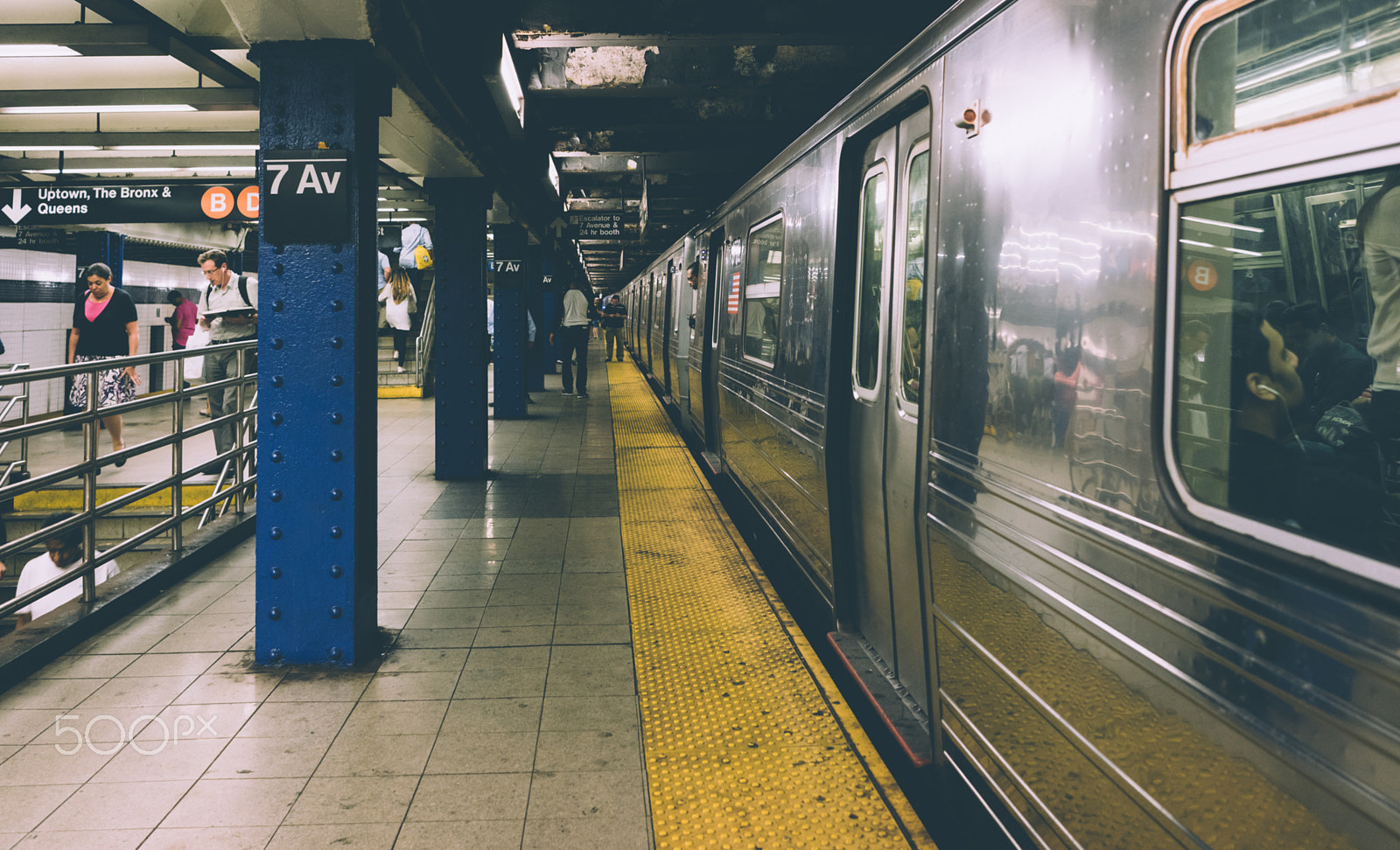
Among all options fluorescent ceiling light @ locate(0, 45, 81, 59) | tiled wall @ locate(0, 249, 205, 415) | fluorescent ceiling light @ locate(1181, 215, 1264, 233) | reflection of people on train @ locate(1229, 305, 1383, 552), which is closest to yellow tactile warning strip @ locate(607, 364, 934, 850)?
reflection of people on train @ locate(1229, 305, 1383, 552)

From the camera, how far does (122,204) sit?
952 centimetres

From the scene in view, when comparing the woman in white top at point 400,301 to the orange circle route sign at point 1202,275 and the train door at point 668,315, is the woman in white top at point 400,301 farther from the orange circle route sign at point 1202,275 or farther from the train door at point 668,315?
the orange circle route sign at point 1202,275

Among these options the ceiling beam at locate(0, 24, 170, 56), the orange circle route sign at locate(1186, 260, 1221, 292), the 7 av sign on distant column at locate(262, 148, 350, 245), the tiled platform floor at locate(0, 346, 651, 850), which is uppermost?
the ceiling beam at locate(0, 24, 170, 56)

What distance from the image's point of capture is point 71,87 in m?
7.58

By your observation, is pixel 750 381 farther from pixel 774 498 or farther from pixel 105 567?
pixel 105 567

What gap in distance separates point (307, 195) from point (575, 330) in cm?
1148

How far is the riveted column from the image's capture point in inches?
293

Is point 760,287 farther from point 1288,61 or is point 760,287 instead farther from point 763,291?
point 1288,61

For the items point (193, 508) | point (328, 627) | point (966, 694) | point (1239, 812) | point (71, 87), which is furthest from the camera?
point (71, 87)

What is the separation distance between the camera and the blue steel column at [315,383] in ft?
11.9

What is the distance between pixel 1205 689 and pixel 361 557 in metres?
3.32

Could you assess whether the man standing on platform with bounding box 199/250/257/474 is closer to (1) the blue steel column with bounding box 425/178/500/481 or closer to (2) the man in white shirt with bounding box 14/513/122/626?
(1) the blue steel column with bounding box 425/178/500/481

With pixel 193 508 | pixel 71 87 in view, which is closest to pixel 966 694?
pixel 193 508

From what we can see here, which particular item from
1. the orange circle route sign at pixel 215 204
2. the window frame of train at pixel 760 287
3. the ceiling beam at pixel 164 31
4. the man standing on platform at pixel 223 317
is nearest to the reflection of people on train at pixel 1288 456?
the window frame of train at pixel 760 287
